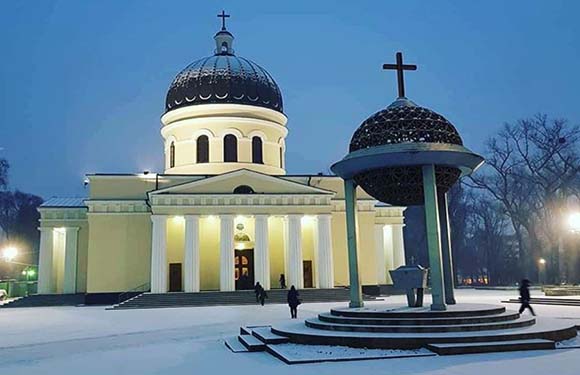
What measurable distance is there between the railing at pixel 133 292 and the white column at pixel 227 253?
6.06 m

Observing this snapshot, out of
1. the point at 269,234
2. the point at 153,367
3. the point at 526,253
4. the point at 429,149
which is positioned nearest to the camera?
the point at 153,367

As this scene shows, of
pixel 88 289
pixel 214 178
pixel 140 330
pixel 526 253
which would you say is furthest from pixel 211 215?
pixel 526 253

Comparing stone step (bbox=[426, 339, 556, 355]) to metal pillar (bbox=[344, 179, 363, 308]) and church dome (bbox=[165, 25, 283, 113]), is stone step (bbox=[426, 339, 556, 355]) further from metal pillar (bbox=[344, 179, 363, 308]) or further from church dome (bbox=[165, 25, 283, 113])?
church dome (bbox=[165, 25, 283, 113])

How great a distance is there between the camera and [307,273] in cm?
4097

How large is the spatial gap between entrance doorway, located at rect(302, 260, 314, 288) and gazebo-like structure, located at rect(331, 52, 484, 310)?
24687 millimetres

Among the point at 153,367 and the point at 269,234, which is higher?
the point at 269,234

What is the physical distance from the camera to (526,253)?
221 feet

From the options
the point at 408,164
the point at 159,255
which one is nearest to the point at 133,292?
the point at 159,255

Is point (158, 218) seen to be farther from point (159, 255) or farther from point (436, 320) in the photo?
point (436, 320)

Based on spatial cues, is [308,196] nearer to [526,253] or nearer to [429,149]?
[429,149]

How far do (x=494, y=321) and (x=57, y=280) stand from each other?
123 ft

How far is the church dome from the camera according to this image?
4353cm

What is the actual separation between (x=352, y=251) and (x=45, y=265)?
106ft

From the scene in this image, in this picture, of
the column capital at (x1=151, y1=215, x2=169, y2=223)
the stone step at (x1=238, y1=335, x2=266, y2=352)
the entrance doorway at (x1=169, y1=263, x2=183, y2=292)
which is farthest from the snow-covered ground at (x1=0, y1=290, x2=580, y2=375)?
the entrance doorway at (x1=169, y1=263, x2=183, y2=292)
